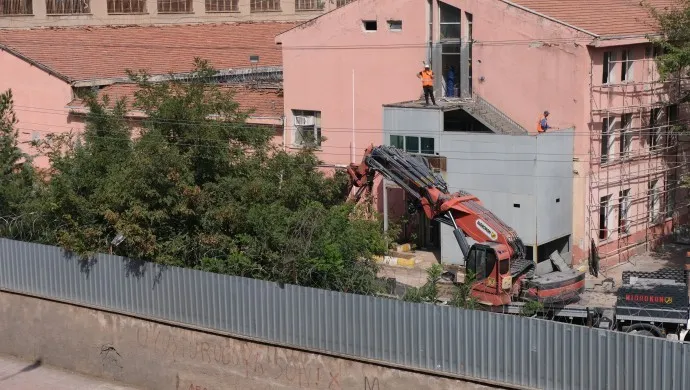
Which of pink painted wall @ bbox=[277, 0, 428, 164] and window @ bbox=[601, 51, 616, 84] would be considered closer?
window @ bbox=[601, 51, 616, 84]

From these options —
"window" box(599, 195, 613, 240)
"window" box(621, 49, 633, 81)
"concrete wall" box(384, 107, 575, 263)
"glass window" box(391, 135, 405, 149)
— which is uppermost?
"window" box(621, 49, 633, 81)

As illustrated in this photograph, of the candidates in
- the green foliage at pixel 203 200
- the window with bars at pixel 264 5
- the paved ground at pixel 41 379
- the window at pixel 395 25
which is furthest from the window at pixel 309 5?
the paved ground at pixel 41 379

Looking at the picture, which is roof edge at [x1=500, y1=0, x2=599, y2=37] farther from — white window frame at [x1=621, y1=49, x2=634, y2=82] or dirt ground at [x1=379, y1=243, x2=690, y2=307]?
dirt ground at [x1=379, y1=243, x2=690, y2=307]

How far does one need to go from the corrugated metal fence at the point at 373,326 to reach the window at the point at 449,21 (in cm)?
1369

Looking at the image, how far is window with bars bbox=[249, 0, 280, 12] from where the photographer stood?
5697 cm

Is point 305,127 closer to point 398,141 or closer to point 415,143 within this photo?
point 398,141

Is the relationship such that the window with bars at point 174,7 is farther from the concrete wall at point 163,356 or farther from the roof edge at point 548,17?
the concrete wall at point 163,356

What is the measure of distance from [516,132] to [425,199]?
6.52m

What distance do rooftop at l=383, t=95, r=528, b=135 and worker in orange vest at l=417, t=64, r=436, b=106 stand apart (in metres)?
0.32

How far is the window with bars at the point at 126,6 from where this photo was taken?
5372cm

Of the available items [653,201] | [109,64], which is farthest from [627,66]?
[109,64]

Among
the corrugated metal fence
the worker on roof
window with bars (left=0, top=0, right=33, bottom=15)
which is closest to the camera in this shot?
the corrugated metal fence

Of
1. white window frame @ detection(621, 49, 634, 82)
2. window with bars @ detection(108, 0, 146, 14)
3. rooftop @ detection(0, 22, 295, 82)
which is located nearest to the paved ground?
rooftop @ detection(0, 22, 295, 82)

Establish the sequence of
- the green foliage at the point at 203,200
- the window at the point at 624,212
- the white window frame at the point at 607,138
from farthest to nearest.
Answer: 1. the window at the point at 624,212
2. the white window frame at the point at 607,138
3. the green foliage at the point at 203,200
